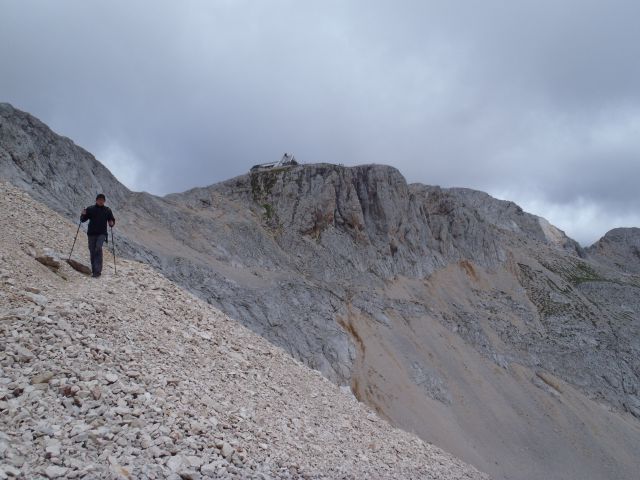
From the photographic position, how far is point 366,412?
1641cm

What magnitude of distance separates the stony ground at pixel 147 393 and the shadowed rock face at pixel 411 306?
9.99 m

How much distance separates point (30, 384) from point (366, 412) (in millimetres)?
11133

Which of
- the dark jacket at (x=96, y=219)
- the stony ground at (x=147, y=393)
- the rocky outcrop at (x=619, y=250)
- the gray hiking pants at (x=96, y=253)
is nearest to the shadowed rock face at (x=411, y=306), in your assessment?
the dark jacket at (x=96, y=219)

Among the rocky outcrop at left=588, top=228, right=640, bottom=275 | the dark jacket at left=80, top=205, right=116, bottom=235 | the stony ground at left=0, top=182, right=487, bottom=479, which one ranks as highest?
the rocky outcrop at left=588, top=228, right=640, bottom=275

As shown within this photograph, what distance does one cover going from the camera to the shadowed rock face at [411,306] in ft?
91.1

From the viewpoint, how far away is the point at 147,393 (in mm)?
8961

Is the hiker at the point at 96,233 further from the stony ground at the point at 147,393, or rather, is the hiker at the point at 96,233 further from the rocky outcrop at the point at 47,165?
the rocky outcrop at the point at 47,165

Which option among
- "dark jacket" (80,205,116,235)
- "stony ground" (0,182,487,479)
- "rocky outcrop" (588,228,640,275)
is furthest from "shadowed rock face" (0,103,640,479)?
"rocky outcrop" (588,228,640,275)

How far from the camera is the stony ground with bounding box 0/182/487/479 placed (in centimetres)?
730

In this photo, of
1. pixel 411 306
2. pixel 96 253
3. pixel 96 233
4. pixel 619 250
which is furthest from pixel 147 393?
pixel 619 250

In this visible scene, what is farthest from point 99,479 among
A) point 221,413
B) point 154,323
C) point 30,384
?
point 154,323

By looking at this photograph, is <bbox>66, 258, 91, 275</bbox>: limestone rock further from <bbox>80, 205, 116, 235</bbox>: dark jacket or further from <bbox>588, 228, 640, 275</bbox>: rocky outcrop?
<bbox>588, 228, 640, 275</bbox>: rocky outcrop

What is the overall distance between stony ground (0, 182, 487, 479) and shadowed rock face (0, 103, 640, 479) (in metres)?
9.99

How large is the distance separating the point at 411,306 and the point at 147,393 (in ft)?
105
